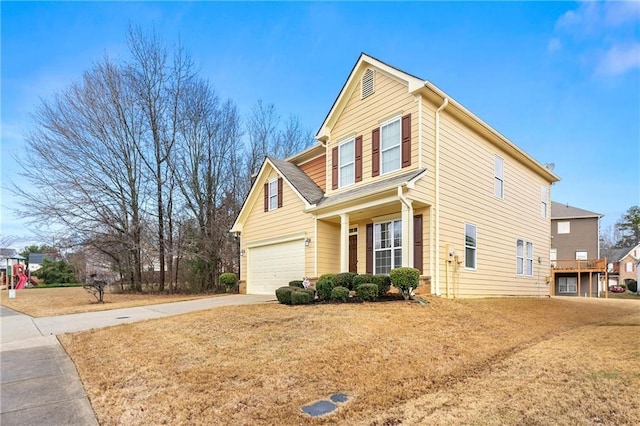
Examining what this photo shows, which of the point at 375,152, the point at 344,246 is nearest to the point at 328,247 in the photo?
the point at 344,246

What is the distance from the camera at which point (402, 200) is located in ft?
34.9

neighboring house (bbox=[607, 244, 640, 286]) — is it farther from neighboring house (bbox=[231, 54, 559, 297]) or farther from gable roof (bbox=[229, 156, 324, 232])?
gable roof (bbox=[229, 156, 324, 232])

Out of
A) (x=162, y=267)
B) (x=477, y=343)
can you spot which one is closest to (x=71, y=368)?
(x=477, y=343)

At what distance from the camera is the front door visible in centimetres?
1422

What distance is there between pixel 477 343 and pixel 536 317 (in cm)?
422

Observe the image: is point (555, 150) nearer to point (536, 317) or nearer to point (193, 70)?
point (536, 317)

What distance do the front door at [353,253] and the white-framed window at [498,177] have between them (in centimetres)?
571

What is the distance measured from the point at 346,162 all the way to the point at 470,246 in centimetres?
527

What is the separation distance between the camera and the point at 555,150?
76.3 feet

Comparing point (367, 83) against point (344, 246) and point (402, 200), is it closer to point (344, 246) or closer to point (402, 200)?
point (402, 200)

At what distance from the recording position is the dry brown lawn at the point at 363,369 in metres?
3.76

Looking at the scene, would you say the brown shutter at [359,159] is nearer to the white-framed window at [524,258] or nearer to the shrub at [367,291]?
the shrub at [367,291]

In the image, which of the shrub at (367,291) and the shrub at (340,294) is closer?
the shrub at (367,291)

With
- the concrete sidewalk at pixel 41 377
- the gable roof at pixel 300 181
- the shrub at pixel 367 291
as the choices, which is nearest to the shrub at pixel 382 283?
the shrub at pixel 367 291
